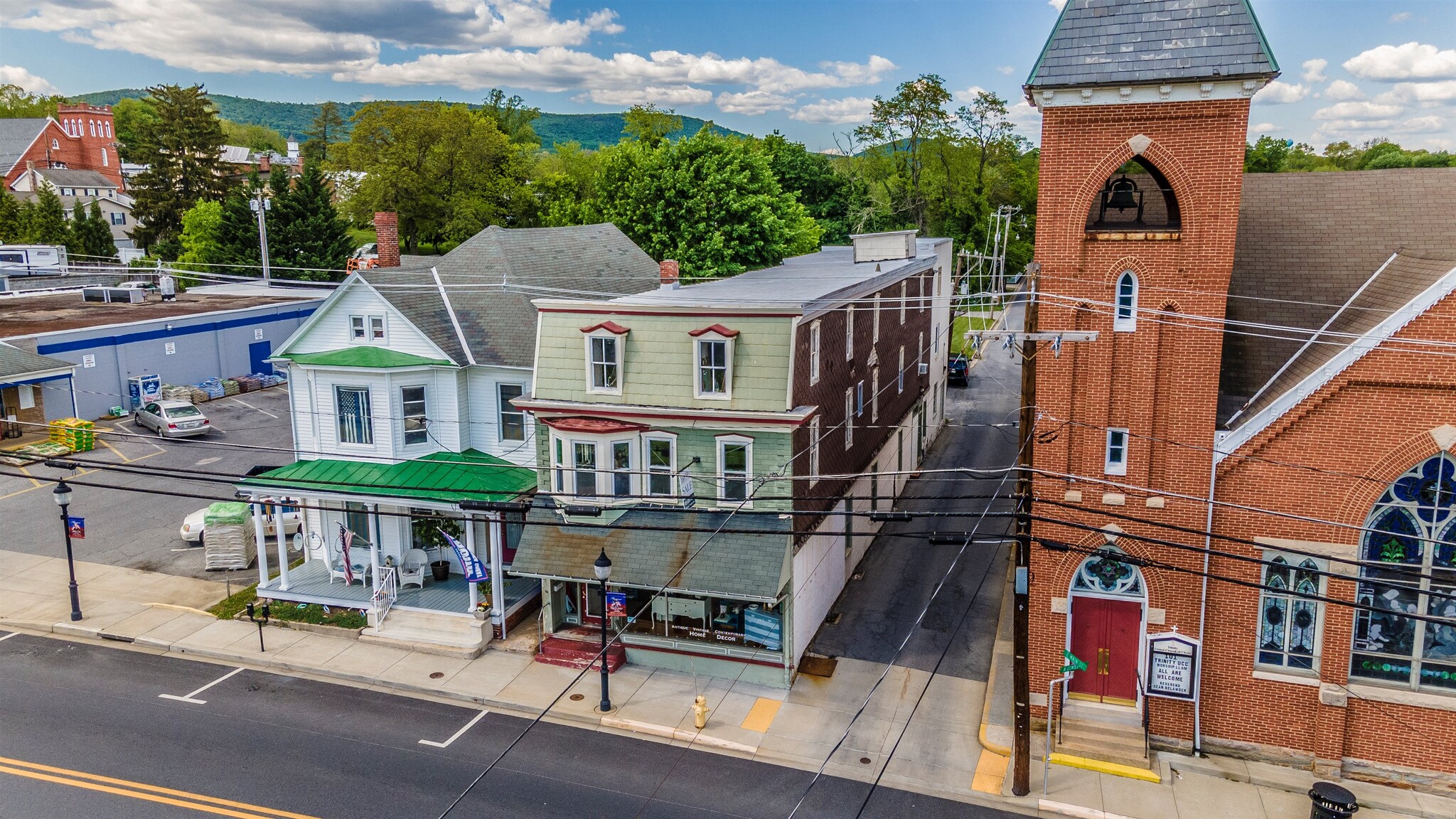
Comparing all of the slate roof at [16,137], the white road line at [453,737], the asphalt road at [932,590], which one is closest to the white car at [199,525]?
the white road line at [453,737]

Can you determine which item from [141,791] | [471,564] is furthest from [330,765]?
[471,564]

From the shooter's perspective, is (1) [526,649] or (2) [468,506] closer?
(2) [468,506]

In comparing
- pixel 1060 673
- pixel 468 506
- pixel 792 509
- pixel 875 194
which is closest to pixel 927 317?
pixel 792 509

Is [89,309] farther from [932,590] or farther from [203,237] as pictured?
[932,590]

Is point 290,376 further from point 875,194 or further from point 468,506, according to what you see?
point 875,194

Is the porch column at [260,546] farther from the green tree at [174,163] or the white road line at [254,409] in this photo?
the green tree at [174,163]
